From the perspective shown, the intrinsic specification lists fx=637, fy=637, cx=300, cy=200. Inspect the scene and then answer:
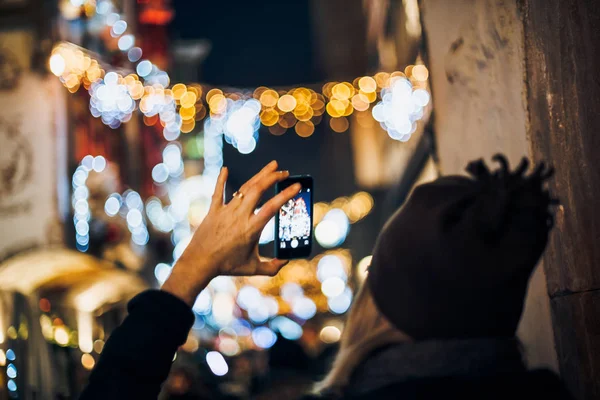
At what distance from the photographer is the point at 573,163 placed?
8.25ft

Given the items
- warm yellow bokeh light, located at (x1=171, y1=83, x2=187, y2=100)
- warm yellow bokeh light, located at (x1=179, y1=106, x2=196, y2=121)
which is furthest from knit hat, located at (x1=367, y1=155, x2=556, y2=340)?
warm yellow bokeh light, located at (x1=179, y1=106, x2=196, y2=121)

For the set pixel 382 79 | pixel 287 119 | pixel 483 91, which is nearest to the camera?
pixel 483 91

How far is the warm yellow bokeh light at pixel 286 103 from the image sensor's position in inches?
544

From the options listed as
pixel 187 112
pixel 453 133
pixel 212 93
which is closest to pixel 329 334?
pixel 187 112

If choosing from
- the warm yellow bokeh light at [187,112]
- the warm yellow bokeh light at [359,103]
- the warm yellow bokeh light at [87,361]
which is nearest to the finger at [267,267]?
the warm yellow bokeh light at [87,361]

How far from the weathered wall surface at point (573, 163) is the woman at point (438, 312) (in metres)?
0.87

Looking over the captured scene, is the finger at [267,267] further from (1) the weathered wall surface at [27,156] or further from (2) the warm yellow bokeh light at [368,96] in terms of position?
(2) the warm yellow bokeh light at [368,96]

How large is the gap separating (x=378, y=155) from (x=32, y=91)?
1032 inches

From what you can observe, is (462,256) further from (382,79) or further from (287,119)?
(287,119)

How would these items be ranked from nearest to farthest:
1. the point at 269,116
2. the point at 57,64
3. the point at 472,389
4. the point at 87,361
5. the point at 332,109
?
the point at 472,389
the point at 87,361
the point at 57,64
the point at 332,109
the point at 269,116

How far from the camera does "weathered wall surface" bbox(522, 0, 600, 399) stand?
242 centimetres

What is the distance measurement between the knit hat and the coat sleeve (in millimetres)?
551

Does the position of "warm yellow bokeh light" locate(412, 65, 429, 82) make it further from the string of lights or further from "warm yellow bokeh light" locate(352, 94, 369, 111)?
"warm yellow bokeh light" locate(352, 94, 369, 111)

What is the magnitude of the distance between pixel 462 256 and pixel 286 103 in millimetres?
12618
